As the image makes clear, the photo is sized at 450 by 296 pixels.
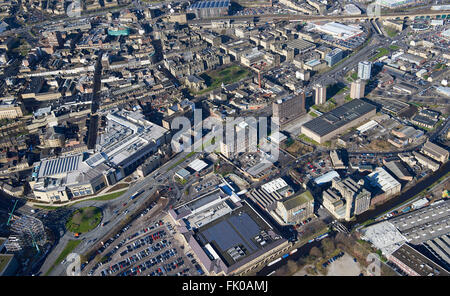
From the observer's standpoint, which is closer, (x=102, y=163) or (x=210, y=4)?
(x=102, y=163)

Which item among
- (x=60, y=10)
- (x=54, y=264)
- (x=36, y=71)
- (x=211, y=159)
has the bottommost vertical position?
(x=54, y=264)

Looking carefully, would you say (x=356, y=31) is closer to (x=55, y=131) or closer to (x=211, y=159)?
(x=211, y=159)

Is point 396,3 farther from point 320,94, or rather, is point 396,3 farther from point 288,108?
point 288,108

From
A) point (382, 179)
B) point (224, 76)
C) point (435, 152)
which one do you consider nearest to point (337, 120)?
point (382, 179)

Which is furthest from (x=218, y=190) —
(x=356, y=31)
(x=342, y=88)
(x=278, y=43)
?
(x=356, y=31)

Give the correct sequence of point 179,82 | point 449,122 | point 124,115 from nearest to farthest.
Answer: point 449,122, point 124,115, point 179,82

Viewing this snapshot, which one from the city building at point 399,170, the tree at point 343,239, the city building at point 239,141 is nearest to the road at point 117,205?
the city building at point 239,141
